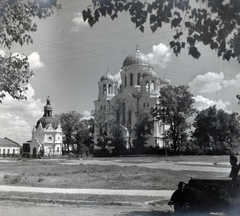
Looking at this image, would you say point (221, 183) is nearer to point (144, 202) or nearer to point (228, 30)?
point (144, 202)

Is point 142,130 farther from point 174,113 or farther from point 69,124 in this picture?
point 69,124

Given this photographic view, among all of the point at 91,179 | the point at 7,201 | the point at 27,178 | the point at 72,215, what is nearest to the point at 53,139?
the point at 27,178

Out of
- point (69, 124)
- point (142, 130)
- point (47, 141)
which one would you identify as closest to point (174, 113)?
point (142, 130)

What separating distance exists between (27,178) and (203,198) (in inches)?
219

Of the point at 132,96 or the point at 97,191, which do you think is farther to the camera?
the point at 132,96

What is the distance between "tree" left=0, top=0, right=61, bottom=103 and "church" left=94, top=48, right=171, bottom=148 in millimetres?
1943

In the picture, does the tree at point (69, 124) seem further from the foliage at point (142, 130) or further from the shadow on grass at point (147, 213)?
the shadow on grass at point (147, 213)

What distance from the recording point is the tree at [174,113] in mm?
10906

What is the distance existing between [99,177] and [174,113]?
4251mm

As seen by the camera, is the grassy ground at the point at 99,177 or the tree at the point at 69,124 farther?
the tree at the point at 69,124

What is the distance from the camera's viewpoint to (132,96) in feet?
57.2

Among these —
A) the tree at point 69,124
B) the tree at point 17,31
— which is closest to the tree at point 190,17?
the tree at point 17,31

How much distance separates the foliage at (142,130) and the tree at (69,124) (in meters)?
2.23

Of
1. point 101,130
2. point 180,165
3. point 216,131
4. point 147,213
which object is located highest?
point 101,130
